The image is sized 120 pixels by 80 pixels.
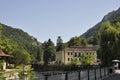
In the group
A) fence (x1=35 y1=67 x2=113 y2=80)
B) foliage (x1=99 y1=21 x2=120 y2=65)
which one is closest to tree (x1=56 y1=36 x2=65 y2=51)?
foliage (x1=99 y1=21 x2=120 y2=65)

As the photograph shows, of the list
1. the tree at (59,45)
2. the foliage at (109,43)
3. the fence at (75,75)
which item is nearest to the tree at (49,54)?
the tree at (59,45)

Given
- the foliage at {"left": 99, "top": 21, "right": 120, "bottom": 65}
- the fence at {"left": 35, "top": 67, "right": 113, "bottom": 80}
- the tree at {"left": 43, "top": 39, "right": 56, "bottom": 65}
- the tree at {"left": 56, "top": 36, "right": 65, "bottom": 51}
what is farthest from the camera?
the tree at {"left": 56, "top": 36, "right": 65, "bottom": 51}

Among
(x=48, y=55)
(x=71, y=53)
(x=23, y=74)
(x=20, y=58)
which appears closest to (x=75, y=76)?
(x=23, y=74)

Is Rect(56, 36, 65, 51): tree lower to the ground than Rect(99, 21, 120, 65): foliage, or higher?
higher

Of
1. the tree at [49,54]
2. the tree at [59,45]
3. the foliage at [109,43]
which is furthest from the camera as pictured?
the tree at [59,45]

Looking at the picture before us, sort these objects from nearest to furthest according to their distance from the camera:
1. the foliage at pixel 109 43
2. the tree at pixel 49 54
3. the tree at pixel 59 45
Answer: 1. the foliage at pixel 109 43
2. the tree at pixel 49 54
3. the tree at pixel 59 45

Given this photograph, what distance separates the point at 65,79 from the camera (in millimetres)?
16266

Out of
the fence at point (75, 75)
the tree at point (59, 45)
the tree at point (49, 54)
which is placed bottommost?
the fence at point (75, 75)

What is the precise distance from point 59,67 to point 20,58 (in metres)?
21.5

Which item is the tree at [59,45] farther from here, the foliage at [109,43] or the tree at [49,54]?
the foliage at [109,43]

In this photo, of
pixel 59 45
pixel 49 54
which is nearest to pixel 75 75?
pixel 49 54

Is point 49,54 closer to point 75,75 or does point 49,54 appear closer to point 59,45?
point 59,45

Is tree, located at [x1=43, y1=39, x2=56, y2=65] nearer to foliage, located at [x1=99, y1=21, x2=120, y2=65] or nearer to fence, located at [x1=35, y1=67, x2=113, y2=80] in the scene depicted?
foliage, located at [x1=99, y1=21, x2=120, y2=65]

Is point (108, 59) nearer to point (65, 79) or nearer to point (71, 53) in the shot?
point (65, 79)
